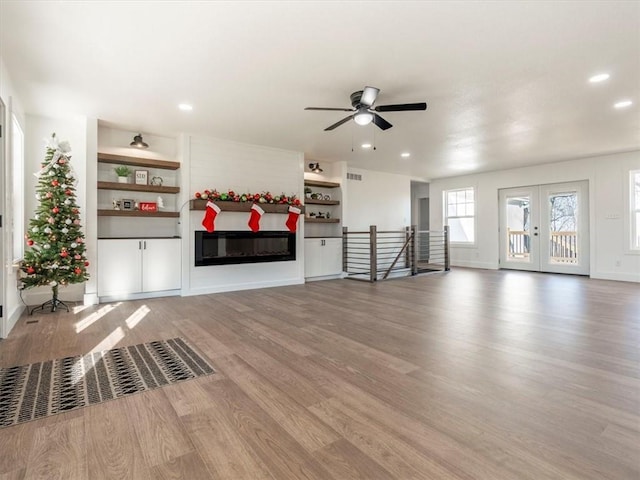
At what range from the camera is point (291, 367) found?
2.59 meters

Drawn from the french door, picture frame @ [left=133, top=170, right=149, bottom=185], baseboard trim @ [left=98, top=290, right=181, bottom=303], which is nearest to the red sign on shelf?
picture frame @ [left=133, top=170, right=149, bottom=185]

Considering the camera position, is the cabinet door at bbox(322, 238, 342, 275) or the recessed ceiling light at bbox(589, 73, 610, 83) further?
the cabinet door at bbox(322, 238, 342, 275)

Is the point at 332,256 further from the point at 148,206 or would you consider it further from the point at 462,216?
the point at 462,216

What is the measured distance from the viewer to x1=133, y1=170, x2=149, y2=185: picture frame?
550cm

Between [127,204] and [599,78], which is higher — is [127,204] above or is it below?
below

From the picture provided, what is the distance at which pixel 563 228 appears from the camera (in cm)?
807

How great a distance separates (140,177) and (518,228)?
8813 millimetres

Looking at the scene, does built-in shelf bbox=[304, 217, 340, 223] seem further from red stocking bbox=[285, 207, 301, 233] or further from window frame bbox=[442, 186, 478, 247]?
window frame bbox=[442, 186, 478, 247]

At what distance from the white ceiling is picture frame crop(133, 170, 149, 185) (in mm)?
695

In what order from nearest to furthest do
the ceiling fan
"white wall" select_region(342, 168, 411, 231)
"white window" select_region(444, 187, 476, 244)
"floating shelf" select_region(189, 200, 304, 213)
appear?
the ceiling fan
"floating shelf" select_region(189, 200, 304, 213)
"white wall" select_region(342, 168, 411, 231)
"white window" select_region(444, 187, 476, 244)

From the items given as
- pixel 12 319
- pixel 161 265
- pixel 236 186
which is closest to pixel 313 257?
pixel 236 186

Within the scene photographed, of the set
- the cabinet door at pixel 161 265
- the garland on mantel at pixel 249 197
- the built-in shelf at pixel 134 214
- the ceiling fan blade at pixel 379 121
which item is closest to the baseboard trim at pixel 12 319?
the cabinet door at pixel 161 265

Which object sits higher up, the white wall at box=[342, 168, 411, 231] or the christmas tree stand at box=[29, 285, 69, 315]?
the white wall at box=[342, 168, 411, 231]

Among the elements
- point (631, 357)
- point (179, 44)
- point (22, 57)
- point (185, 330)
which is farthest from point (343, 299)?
point (22, 57)
